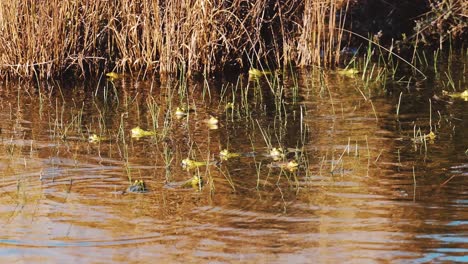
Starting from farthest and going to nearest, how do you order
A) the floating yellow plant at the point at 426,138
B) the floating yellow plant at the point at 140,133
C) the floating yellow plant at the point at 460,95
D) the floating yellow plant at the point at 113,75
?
the floating yellow plant at the point at 113,75, the floating yellow plant at the point at 460,95, the floating yellow plant at the point at 140,133, the floating yellow plant at the point at 426,138

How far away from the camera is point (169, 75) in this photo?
10.8 metres

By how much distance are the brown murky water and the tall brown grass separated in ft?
2.80

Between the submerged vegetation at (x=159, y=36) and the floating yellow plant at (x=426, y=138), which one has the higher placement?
the submerged vegetation at (x=159, y=36)

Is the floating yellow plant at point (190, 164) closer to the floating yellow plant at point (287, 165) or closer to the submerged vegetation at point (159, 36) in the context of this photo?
the floating yellow plant at point (287, 165)

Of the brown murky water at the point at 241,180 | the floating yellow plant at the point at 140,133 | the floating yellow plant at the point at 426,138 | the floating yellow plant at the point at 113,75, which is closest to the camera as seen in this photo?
the brown murky water at the point at 241,180

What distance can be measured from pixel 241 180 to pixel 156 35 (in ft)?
14.6

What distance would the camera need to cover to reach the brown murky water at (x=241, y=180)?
5152 millimetres

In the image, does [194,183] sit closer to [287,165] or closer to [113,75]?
[287,165]

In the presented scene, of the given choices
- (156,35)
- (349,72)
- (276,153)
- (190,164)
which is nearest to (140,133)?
(190,164)

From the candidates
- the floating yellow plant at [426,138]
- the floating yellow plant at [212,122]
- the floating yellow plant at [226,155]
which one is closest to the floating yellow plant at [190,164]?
the floating yellow plant at [226,155]

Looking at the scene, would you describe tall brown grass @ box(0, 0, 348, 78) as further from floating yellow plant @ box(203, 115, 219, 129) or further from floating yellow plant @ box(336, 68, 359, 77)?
floating yellow plant @ box(203, 115, 219, 129)

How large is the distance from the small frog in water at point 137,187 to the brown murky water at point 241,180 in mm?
50

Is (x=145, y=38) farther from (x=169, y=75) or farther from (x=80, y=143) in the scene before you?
(x=80, y=143)

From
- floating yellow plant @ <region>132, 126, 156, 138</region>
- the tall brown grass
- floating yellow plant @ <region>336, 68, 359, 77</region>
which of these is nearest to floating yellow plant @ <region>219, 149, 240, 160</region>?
floating yellow plant @ <region>132, 126, 156, 138</region>
